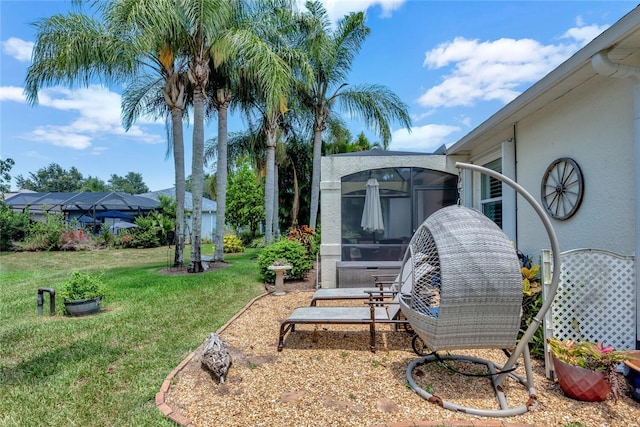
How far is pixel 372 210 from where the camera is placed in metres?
7.99

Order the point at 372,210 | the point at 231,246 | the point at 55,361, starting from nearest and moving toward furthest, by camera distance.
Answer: the point at 55,361, the point at 372,210, the point at 231,246

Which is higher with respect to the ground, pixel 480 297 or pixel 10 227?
pixel 10 227

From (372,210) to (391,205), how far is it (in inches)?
18.8

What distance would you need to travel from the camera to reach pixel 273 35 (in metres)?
11.5

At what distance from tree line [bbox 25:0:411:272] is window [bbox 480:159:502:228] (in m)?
5.78

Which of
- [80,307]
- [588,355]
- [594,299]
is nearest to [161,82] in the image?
[80,307]

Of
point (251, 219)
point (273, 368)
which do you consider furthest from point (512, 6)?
point (251, 219)

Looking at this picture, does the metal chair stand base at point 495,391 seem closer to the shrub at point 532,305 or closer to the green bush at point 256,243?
the shrub at point 532,305

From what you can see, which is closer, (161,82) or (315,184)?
(161,82)

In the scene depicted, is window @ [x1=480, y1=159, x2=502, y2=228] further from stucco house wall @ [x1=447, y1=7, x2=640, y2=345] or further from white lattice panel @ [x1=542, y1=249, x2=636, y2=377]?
white lattice panel @ [x1=542, y1=249, x2=636, y2=377]

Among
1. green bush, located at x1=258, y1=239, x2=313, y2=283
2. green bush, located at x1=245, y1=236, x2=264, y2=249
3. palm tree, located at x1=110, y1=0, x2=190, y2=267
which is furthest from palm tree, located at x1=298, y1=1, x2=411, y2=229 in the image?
green bush, located at x1=245, y1=236, x2=264, y2=249

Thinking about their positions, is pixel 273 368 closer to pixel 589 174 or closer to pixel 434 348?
pixel 434 348

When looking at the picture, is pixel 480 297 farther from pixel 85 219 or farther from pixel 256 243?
pixel 85 219

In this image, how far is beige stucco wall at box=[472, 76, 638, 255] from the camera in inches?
145
